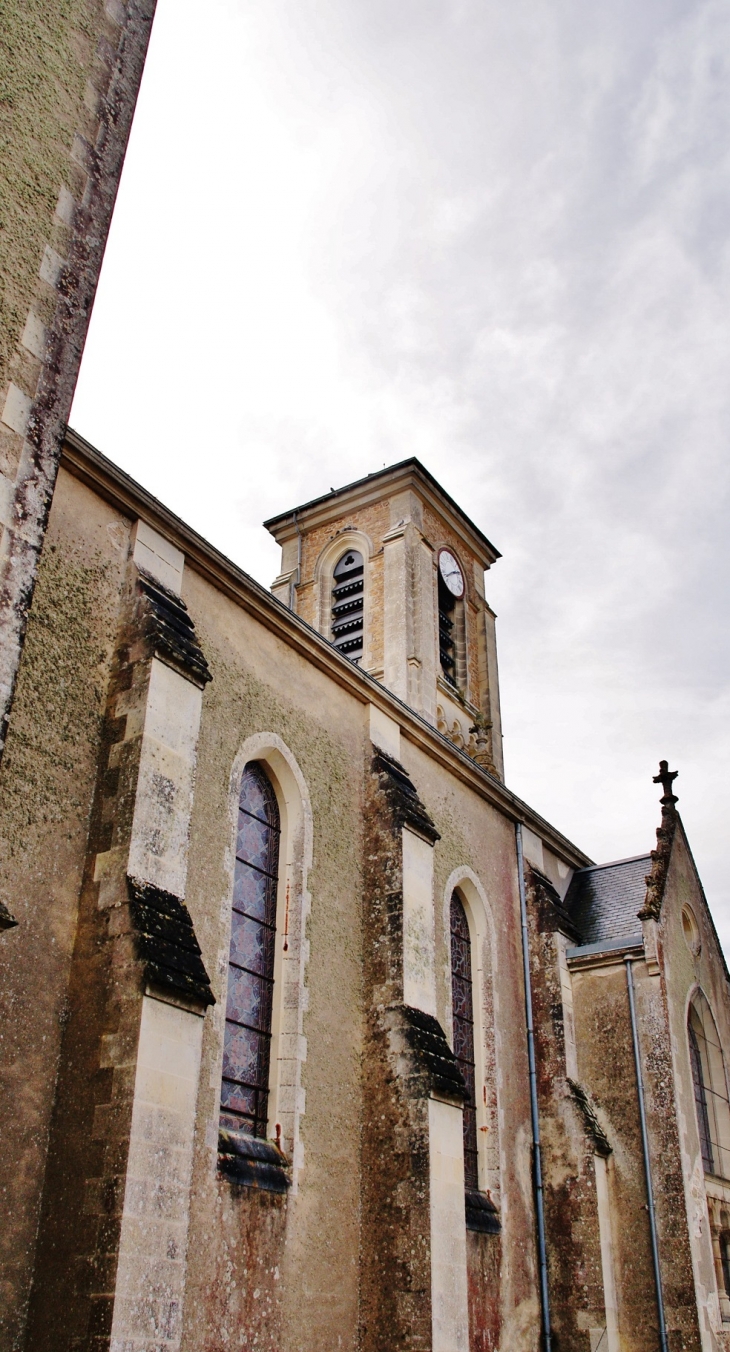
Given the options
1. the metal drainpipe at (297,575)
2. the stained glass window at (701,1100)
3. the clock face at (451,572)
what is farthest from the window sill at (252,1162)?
the clock face at (451,572)

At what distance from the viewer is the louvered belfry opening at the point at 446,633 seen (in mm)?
23031

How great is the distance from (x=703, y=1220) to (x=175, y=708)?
9.39 metres

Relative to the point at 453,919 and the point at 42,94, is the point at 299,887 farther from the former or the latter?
the point at 42,94

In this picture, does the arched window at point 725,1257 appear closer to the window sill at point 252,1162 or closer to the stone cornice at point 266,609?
the stone cornice at point 266,609

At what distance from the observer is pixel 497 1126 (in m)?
12.1

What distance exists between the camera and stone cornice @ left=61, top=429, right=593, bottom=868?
8.81 m

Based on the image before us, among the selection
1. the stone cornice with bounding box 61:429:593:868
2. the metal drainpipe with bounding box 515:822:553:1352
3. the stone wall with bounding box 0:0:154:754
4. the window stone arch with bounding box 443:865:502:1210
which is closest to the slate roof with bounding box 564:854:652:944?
the metal drainpipe with bounding box 515:822:553:1352

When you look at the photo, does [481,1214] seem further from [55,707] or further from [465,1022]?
[55,707]

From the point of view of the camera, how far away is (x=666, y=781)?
16.6 metres

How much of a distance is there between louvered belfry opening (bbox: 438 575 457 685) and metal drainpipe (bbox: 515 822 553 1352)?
834 centimetres

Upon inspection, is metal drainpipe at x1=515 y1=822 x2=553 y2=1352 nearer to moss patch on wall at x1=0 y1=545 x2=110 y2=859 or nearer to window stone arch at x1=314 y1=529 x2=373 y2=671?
moss patch on wall at x1=0 y1=545 x2=110 y2=859

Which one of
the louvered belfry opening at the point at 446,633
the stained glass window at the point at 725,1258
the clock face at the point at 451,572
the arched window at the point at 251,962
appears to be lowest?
the stained glass window at the point at 725,1258

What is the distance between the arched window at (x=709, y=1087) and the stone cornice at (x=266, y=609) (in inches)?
153

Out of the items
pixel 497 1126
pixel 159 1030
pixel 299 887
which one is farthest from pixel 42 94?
pixel 497 1126
